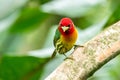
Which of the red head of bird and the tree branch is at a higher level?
the tree branch

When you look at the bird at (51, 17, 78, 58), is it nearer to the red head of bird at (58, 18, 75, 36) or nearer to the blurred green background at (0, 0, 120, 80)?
the red head of bird at (58, 18, 75, 36)

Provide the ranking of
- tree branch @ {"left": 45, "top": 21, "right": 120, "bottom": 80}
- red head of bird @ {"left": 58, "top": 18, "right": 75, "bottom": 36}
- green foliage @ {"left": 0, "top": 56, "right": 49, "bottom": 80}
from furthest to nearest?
1. green foliage @ {"left": 0, "top": 56, "right": 49, "bottom": 80}
2. red head of bird @ {"left": 58, "top": 18, "right": 75, "bottom": 36}
3. tree branch @ {"left": 45, "top": 21, "right": 120, "bottom": 80}

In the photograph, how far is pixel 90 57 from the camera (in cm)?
164

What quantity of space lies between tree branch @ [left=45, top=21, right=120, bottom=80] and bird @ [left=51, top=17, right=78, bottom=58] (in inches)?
6.7

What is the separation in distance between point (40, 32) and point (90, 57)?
5.71 feet

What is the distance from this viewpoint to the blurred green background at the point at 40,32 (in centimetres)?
221

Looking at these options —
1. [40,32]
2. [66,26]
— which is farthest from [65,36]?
[40,32]

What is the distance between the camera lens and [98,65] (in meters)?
1.60

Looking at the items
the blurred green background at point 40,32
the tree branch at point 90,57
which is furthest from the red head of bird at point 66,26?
the blurred green background at point 40,32

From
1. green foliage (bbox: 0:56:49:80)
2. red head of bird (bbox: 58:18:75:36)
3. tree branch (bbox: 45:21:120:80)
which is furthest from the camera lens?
green foliage (bbox: 0:56:49:80)

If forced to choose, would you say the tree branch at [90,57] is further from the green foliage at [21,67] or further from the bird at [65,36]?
the green foliage at [21,67]

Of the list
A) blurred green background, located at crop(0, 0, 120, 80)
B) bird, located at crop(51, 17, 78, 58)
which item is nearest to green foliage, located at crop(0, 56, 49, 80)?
blurred green background, located at crop(0, 0, 120, 80)

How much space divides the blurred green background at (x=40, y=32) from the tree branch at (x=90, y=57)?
1.37 ft

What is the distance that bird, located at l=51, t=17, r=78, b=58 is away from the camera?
1.88m
